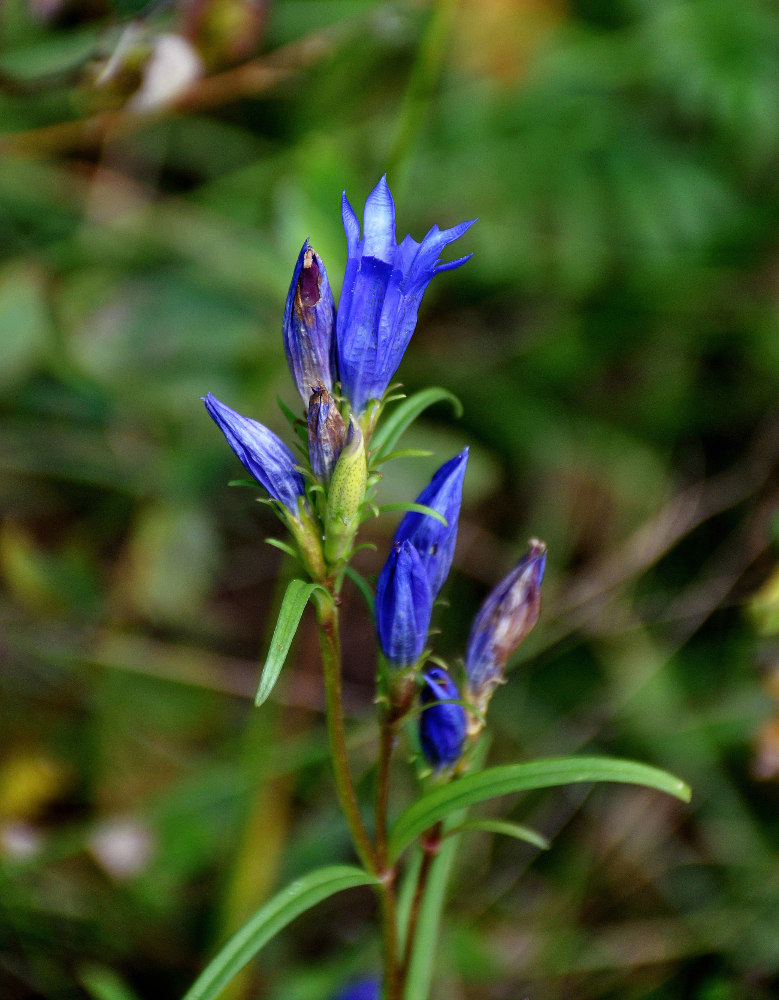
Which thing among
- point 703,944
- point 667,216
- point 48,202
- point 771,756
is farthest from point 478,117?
point 703,944

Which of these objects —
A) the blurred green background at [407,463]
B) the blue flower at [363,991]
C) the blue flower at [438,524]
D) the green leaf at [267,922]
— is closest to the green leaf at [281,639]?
the blue flower at [438,524]

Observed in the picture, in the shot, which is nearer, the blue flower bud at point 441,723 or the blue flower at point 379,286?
the blue flower at point 379,286

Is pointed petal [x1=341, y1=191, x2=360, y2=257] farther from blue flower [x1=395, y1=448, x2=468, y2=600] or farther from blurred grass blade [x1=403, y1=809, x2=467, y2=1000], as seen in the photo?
blurred grass blade [x1=403, y1=809, x2=467, y2=1000]

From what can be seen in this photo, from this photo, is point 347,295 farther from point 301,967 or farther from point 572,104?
point 572,104

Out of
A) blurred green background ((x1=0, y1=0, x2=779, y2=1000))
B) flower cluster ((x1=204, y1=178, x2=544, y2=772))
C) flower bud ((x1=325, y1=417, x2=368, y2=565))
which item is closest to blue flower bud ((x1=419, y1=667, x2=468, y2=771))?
flower cluster ((x1=204, y1=178, x2=544, y2=772))

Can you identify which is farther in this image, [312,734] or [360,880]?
[312,734]

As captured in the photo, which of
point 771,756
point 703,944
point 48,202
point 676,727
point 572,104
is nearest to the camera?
point 771,756

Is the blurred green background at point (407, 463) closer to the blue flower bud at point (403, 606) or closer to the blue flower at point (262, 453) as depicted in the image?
the blue flower bud at point (403, 606)
